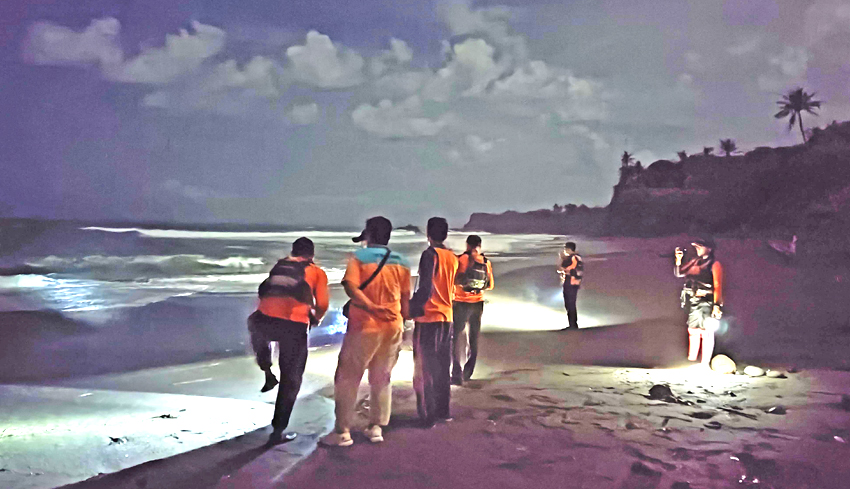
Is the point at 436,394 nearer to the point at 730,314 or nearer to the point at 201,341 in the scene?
the point at 201,341

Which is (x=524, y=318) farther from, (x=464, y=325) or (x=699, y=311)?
(x=464, y=325)

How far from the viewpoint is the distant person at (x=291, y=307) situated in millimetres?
5070

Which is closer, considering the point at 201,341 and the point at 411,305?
the point at 411,305

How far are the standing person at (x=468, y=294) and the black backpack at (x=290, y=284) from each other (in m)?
2.47

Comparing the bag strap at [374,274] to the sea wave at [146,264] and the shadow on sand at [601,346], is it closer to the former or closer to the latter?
the shadow on sand at [601,346]

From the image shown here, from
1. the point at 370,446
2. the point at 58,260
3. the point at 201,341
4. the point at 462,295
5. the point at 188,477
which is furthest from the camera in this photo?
the point at 58,260

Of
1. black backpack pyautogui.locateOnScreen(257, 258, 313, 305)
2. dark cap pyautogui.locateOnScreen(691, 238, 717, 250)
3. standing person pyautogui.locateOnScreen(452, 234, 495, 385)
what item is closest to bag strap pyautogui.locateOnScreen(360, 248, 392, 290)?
black backpack pyautogui.locateOnScreen(257, 258, 313, 305)

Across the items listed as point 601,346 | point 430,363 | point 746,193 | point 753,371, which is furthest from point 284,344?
point 746,193

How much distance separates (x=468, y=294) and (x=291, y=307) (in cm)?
268

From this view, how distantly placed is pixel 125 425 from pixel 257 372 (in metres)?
2.78

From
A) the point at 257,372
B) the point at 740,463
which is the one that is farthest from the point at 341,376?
the point at 257,372

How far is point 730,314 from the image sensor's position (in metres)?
15.8

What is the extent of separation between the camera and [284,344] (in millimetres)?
5160

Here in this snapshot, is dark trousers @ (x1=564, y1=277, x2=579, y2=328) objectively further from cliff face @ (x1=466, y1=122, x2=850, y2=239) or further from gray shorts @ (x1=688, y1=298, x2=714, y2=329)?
cliff face @ (x1=466, y1=122, x2=850, y2=239)
